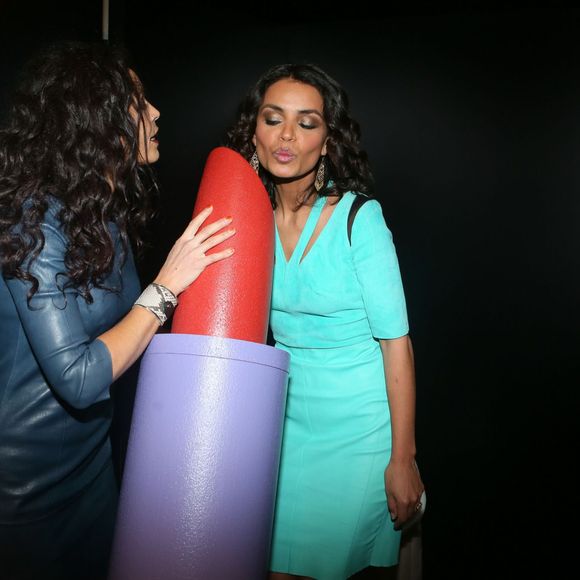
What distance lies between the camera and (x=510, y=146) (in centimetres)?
342

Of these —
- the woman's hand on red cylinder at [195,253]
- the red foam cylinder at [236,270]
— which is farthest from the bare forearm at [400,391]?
the woman's hand on red cylinder at [195,253]

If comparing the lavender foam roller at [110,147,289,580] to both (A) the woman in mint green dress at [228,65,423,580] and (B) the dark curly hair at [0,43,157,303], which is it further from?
(A) the woman in mint green dress at [228,65,423,580]

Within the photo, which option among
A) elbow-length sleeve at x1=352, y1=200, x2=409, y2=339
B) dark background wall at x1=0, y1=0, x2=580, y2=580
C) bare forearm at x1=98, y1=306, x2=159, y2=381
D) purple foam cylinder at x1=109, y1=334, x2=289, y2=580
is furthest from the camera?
dark background wall at x1=0, y1=0, x2=580, y2=580

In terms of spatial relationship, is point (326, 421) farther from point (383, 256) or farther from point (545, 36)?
point (545, 36)

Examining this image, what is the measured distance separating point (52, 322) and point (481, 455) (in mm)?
3141

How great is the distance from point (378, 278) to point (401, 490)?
1.88ft

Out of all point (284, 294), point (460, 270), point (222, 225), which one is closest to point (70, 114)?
point (222, 225)

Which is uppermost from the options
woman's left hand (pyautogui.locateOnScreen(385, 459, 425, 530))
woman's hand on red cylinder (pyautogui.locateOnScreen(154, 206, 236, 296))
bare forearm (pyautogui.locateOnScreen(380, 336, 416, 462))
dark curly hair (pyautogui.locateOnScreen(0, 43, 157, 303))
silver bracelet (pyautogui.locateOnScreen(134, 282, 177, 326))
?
dark curly hair (pyautogui.locateOnScreen(0, 43, 157, 303))

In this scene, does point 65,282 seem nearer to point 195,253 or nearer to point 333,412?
point 195,253

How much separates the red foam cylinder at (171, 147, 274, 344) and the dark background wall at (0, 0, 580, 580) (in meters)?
1.80

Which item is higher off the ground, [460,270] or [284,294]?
[460,270]

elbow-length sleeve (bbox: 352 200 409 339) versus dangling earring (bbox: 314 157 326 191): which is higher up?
dangling earring (bbox: 314 157 326 191)

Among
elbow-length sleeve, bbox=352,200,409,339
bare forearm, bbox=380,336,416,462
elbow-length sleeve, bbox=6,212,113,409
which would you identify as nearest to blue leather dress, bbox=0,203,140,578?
elbow-length sleeve, bbox=6,212,113,409

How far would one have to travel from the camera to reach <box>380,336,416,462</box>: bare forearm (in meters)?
1.58
